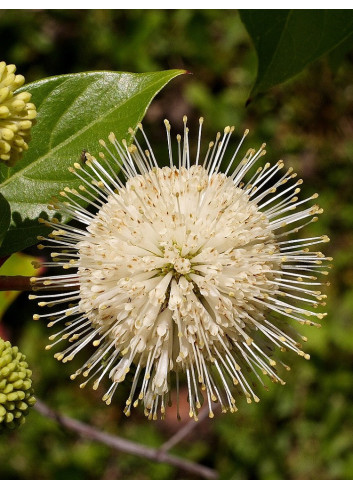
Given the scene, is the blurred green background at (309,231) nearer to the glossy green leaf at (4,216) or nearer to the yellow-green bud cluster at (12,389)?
the yellow-green bud cluster at (12,389)

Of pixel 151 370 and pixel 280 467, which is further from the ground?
pixel 151 370

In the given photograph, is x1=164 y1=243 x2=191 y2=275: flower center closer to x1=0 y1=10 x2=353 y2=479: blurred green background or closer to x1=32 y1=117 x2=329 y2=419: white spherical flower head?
x1=32 y1=117 x2=329 y2=419: white spherical flower head

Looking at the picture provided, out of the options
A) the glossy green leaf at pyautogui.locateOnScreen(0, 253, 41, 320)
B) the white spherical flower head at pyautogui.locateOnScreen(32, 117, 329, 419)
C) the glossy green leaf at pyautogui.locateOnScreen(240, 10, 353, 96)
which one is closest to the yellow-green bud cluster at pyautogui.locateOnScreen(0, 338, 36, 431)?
the white spherical flower head at pyautogui.locateOnScreen(32, 117, 329, 419)

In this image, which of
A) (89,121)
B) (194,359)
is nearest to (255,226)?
(194,359)

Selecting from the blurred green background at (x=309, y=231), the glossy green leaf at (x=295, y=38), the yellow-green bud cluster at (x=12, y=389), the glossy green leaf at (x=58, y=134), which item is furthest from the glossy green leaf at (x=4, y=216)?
the blurred green background at (x=309, y=231)

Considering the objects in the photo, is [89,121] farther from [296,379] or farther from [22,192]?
[296,379]

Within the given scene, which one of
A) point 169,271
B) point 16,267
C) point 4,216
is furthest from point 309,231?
point 4,216
